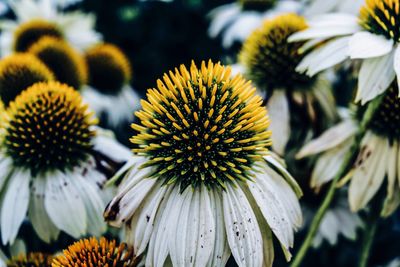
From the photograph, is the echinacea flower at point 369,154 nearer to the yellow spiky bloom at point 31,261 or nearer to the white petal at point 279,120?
the white petal at point 279,120

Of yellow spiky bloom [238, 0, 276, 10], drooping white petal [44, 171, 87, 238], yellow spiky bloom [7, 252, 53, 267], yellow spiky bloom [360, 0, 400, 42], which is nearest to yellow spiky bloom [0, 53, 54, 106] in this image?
drooping white petal [44, 171, 87, 238]

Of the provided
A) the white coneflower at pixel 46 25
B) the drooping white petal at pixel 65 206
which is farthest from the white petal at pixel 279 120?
the white coneflower at pixel 46 25

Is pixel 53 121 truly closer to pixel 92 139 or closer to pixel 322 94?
pixel 92 139

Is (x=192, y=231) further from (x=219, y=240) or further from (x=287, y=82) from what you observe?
(x=287, y=82)

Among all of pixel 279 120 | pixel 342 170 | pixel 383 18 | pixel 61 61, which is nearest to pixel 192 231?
pixel 342 170

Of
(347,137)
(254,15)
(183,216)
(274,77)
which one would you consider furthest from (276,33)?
(254,15)

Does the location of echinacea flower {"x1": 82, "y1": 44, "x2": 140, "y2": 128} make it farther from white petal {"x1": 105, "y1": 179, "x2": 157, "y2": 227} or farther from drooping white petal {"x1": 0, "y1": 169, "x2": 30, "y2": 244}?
white petal {"x1": 105, "y1": 179, "x2": 157, "y2": 227}
